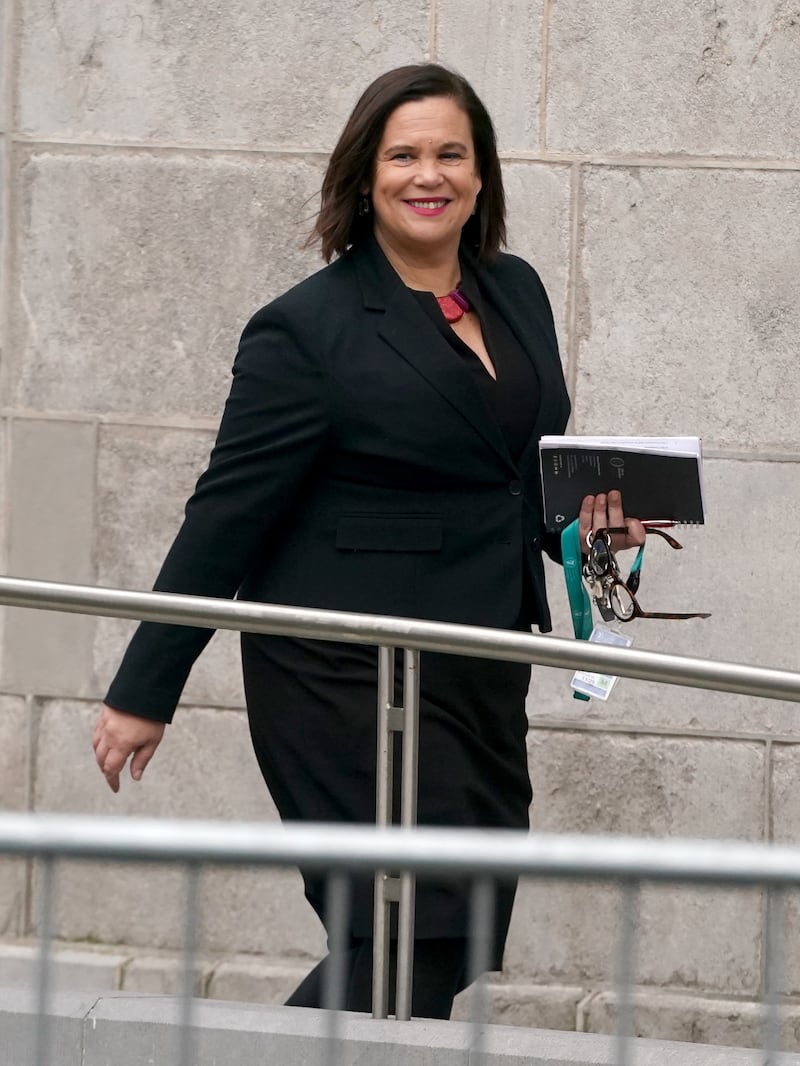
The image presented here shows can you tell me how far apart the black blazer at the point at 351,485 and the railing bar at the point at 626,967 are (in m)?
1.54

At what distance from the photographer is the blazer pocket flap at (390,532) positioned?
334 cm

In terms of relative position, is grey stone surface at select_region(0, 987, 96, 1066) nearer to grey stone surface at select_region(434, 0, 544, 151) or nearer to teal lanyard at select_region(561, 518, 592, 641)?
teal lanyard at select_region(561, 518, 592, 641)

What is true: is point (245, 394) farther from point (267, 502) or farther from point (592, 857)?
point (592, 857)

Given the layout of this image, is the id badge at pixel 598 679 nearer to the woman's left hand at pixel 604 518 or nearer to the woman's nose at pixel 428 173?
the woman's left hand at pixel 604 518

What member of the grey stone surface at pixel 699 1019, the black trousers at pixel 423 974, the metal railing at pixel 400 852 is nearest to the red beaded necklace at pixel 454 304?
the black trousers at pixel 423 974

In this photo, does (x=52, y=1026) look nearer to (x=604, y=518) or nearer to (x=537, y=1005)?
(x=604, y=518)

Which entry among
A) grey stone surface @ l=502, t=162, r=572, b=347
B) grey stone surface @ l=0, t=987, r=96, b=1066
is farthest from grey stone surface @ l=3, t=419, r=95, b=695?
grey stone surface @ l=0, t=987, r=96, b=1066

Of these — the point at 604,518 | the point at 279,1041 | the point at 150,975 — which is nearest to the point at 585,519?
the point at 604,518

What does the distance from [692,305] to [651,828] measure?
1.38 meters

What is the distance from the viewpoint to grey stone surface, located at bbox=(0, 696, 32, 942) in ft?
16.6

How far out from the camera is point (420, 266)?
3484 millimetres

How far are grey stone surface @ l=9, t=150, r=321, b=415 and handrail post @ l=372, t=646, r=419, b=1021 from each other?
1.94 metres

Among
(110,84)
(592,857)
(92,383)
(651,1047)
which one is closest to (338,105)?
(110,84)

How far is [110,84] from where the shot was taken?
4.96 metres
